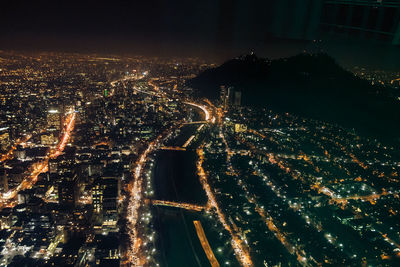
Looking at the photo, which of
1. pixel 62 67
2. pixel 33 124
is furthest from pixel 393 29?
pixel 62 67

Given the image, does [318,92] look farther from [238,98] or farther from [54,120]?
[54,120]

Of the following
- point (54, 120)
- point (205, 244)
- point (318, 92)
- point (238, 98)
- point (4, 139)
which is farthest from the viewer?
point (238, 98)

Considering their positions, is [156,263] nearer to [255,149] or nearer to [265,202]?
[265,202]

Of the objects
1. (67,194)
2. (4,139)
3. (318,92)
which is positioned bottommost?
(67,194)

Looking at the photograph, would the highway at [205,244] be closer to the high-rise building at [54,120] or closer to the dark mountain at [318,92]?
the dark mountain at [318,92]

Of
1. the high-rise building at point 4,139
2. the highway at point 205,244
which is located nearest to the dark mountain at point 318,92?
the highway at point 205,244

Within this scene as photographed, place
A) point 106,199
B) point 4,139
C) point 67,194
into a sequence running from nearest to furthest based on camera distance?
point 106,199 < point 67,194 < point 4,139

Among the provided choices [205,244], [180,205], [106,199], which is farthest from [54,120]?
[205,244]

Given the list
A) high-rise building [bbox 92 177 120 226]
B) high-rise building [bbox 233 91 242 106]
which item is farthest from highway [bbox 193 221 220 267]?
high-rise building [bbox 233 91 242 106]
